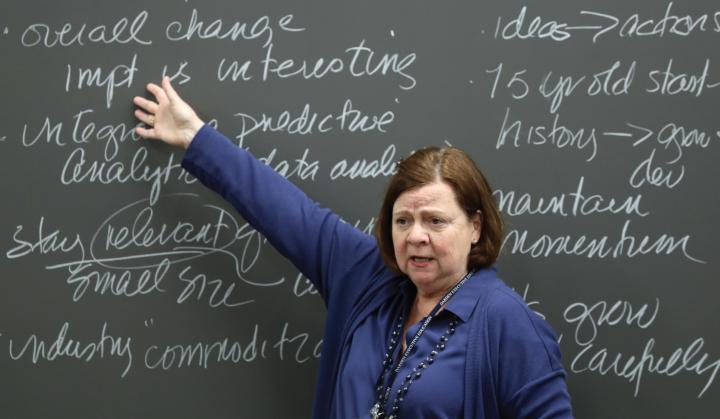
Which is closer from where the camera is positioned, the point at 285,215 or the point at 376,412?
the point at 376,412

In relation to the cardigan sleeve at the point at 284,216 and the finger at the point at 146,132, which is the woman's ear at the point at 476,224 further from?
the finger at the point at 146,132

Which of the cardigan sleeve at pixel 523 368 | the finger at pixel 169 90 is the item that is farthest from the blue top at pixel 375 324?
the finger at pixel 169 90

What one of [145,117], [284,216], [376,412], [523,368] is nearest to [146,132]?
[145,117]

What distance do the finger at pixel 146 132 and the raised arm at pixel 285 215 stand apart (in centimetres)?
12

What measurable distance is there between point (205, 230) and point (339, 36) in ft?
1.79

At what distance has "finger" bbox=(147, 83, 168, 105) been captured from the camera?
5.44 ft

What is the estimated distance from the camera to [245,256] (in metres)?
1.73

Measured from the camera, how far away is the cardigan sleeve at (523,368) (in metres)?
1.33

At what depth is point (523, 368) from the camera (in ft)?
4.40

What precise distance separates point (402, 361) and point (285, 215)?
0.40 meters

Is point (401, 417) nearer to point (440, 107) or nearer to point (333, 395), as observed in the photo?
point (333, 395)

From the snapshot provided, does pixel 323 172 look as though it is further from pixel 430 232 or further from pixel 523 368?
pixel 523 368

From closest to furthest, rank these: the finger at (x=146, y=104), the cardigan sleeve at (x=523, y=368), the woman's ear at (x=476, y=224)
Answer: the cardigan sleeve at (x=523, y=368)
the woman's ear at (x=476, y=224)
the finger at (x=146, y=104)

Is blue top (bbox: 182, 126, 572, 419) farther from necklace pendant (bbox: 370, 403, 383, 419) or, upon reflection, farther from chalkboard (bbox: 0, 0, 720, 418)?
chalkboard (bbox: 0, 0, 720, 418)
